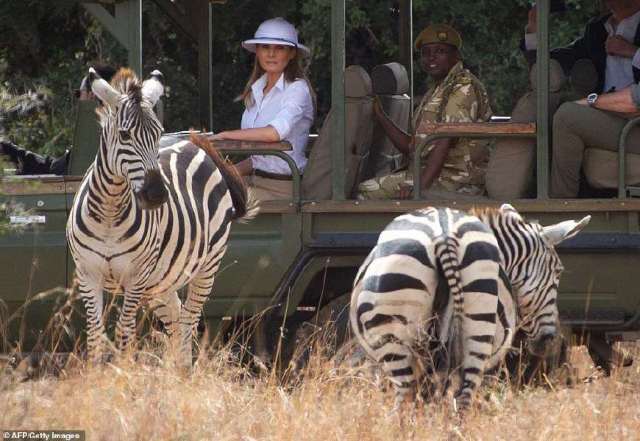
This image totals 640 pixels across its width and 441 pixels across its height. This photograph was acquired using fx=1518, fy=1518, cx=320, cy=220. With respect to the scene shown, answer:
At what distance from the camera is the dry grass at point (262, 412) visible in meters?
5.32

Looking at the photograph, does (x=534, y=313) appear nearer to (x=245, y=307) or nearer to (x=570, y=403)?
(x=570, y=403)

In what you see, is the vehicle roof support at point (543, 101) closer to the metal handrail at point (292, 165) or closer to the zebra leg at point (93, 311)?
the metal handrail at point (292, 165)

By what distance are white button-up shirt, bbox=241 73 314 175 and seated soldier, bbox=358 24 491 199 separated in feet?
1.25

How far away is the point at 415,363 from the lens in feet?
18.3

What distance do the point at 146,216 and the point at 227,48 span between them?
216 inches

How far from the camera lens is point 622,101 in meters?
7.34

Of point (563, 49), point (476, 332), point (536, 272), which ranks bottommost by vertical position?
point (476, 332)

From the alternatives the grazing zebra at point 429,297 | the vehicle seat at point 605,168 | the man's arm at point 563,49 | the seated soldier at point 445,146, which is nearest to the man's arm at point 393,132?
the seated soldier at point 445,146

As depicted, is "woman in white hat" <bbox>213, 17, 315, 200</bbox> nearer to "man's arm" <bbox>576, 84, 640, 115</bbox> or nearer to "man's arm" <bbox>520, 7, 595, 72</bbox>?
"man's arm" <bbox>520, 7, 595, 72</bbox>

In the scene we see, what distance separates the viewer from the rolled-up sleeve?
7.67 m

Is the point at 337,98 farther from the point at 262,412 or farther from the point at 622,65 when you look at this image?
the point at 262,412

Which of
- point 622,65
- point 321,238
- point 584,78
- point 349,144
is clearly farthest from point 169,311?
point 622,65

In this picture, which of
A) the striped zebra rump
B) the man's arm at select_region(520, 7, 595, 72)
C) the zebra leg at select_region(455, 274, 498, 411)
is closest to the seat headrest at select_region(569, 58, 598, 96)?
the man's arm at select_region(520, 7, 595, 72)

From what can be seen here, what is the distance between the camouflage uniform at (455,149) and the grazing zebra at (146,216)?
764 mm
